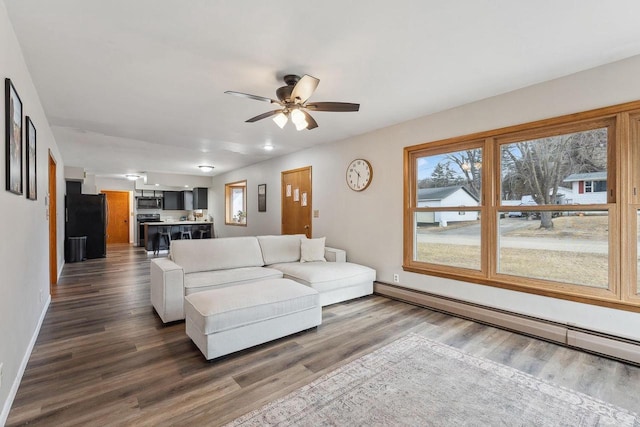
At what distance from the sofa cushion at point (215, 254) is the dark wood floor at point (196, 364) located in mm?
706

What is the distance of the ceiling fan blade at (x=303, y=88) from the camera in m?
2.25

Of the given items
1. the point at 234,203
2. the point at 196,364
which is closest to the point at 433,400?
the point at 196,364

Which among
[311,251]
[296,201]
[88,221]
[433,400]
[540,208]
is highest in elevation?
[296,201]

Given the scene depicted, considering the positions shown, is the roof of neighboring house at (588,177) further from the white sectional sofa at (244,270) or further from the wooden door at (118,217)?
the wooden door at (118,217)

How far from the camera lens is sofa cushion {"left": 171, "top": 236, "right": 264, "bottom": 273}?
3664 millimetres

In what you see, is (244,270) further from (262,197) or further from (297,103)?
(262,197)

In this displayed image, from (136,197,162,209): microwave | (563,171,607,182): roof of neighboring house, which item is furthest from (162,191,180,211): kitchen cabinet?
(563,171,607,182): roof of neighboring house

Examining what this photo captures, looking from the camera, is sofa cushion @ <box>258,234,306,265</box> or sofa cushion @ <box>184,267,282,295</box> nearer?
sofa cushion @ <box>184,267,282,295</box>

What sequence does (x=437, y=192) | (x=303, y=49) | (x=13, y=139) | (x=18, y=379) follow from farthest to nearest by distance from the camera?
(x=437, y=192) < (x=303, y=49) < (x=18, y=379) < (x=13, y=139)

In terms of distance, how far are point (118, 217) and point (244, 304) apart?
36.1 ft

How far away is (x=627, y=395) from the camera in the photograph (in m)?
1.94

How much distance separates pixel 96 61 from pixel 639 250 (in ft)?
15.1

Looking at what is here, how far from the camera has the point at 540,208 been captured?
2.90 metres

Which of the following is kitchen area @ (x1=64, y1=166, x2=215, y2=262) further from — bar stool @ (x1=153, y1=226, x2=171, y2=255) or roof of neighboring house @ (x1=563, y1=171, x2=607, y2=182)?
roof of neighboring house @ (x1=563, y1=171, x2=607, y2=182)
